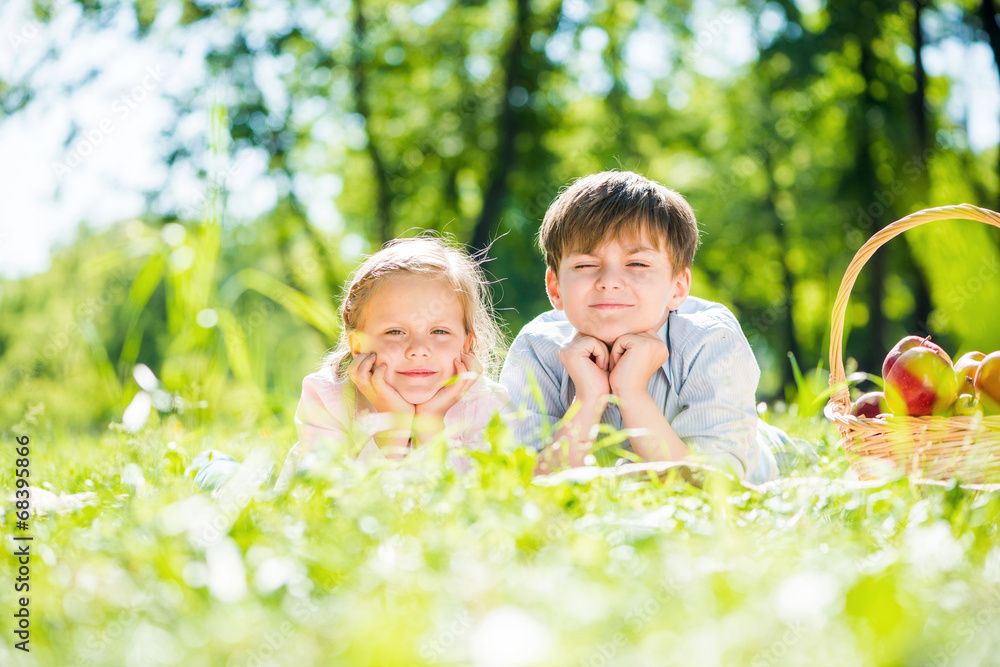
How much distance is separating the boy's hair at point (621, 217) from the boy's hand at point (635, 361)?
305 mm

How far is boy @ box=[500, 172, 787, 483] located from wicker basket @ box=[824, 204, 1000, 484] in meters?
0.30

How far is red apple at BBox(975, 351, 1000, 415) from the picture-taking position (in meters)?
2.25

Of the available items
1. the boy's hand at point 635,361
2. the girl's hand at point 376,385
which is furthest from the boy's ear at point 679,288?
the girl's hand at point 376,385

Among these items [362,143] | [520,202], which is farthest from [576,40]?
[362,143]

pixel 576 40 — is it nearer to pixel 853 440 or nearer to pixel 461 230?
pixel 461 230

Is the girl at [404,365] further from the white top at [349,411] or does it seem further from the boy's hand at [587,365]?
the boy's hand at [587,365]

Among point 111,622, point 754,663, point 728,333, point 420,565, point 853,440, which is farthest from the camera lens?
point 728,333

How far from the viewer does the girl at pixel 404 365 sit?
2.47 m

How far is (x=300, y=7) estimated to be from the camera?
14.5 metres

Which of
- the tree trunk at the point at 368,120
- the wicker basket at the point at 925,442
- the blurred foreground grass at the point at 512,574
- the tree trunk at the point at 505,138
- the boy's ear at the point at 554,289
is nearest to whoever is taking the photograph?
the blurred foreground grass at the point at 512,574

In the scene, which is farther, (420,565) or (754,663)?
(420,565)

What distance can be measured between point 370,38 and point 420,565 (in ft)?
51.7

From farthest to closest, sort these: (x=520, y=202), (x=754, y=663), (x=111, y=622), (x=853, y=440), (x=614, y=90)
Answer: (x=614, y=90)
(x=520, y=202)
(x=853, y=440)
(x=111, y=622)
(x=754, y=663)

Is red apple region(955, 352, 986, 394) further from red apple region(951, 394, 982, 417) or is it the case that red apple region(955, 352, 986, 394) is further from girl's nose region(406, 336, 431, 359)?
girl's nose region(406, 336, 431, 359)
